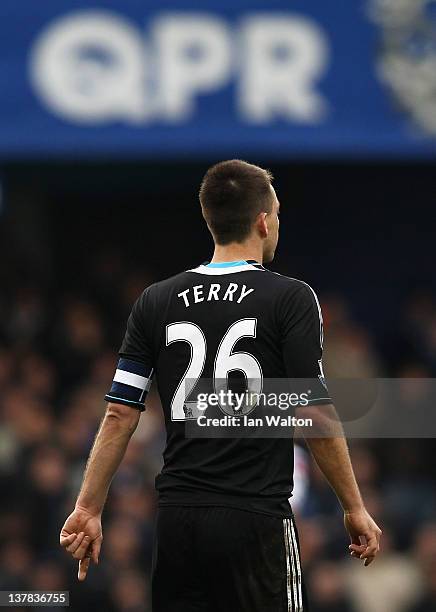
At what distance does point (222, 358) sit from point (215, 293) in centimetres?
22

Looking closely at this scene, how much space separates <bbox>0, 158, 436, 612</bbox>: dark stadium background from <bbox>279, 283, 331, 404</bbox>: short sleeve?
4.17m

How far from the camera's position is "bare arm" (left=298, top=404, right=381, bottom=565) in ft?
13.2

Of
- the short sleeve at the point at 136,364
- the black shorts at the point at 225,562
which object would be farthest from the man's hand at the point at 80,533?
the short sleeve at the point at 136,364

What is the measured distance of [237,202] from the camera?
167 inches

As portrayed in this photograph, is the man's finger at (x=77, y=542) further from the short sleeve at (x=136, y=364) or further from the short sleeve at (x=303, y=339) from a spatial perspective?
the short sleeve at (x=303, y=339)

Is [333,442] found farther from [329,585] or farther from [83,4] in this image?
[83,4]

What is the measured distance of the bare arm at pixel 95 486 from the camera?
4164 millimetres

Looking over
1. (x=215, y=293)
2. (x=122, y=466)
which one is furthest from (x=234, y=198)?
(x=122, y=466)

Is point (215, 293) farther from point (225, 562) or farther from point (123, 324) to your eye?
point (123, 324)

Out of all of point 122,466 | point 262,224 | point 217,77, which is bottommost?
point 262,224

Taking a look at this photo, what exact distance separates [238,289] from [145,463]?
5.13m

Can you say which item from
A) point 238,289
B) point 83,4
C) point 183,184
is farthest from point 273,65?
point 238,289

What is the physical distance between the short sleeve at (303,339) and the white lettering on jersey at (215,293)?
5.5 inches

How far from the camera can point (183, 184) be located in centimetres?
1170
